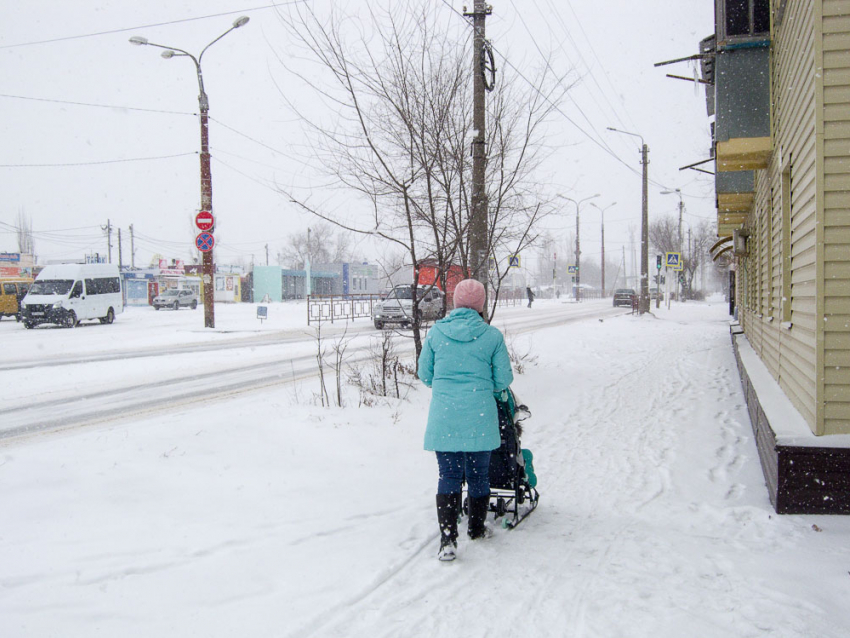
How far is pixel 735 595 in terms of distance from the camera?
3.28m

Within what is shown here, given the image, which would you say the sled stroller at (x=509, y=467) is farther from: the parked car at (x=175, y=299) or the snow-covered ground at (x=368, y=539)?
the parked car at (x=175, y=299)

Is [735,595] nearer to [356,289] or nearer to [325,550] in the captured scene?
[325,550]

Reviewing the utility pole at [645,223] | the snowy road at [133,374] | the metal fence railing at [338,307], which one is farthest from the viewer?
the utility pole at [645,223]

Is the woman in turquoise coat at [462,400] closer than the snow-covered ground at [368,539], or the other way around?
the snow-covered ground at [368,539]

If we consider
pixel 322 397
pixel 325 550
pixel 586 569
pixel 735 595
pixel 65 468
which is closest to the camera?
pixel 735 595

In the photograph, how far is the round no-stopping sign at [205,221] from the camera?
1887 centimetres

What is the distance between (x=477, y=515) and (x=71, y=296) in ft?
81.4

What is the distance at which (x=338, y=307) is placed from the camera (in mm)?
28156

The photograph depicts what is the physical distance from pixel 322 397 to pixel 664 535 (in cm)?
425

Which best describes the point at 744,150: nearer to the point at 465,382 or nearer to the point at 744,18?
the point at 744,18

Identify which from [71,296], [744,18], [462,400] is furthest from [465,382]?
[71,296]

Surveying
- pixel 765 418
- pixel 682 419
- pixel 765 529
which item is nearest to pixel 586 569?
pixel 765 529

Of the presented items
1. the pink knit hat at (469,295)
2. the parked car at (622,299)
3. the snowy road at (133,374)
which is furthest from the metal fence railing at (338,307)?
the parked car at (622,299)

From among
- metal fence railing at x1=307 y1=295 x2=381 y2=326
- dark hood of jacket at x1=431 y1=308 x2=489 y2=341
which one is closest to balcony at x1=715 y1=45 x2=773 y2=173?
dark hood of jacket at x1=431 y1=308 x2=489 y2=341
